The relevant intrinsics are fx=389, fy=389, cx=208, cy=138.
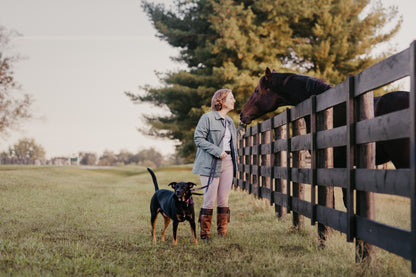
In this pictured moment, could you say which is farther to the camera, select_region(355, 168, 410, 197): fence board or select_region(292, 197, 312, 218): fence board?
select_region(292, 197, 312, 218): fence board

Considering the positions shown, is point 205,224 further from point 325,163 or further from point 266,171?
point 266,171

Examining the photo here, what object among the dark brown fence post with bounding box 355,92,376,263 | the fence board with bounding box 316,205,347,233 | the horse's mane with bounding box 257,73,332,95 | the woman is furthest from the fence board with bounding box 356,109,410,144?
the woman

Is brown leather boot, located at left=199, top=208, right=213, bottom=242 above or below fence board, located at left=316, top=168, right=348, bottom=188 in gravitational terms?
below

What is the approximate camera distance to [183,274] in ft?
12.1

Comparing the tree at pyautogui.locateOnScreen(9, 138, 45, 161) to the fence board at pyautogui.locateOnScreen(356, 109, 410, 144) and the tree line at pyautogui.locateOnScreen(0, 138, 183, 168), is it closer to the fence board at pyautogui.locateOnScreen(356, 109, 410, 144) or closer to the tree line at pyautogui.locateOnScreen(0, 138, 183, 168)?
the tree line at pyautogui.locateOnScreen(0, 138, 183, 168)

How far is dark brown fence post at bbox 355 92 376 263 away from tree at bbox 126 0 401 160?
53.8ft

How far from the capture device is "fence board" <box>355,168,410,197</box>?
2.85 meters

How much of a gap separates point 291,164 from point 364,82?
2850 mm

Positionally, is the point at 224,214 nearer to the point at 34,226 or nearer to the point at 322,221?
the point at 322,221

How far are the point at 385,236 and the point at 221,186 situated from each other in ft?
9.01

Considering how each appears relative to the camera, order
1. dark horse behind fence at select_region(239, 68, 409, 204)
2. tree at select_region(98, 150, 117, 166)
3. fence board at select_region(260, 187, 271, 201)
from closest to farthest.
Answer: dark horse behind fence at select_region(239, 68, 409, 204) < fence board at select_region(260, 187, 271, 201) < tree at select_region(98, 150, 117, 166)

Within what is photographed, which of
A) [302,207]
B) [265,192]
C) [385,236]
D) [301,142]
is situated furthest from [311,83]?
[265,192]

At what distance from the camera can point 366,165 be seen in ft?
11.9

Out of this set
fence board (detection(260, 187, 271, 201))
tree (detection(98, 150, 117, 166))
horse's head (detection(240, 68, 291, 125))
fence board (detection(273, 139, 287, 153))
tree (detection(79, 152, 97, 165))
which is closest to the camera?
horse's head (detection(240, 68, 291, 125))
